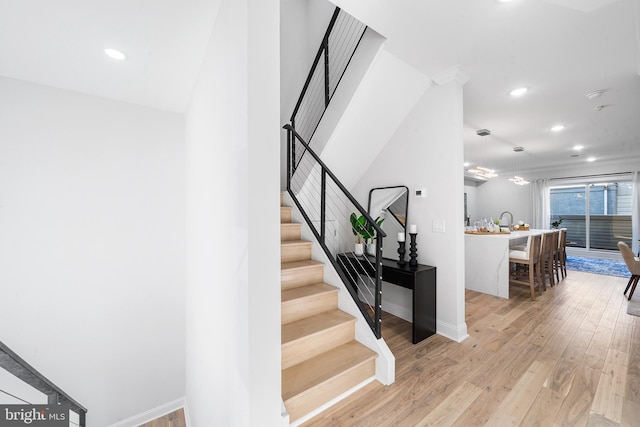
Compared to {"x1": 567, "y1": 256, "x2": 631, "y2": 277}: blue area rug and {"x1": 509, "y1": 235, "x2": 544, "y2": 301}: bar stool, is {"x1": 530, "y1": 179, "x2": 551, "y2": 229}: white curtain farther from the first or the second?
{"x1": 509, "y1": 235, "x2": 544, "y2": 301}: bar stool

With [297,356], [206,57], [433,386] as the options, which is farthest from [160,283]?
[433,386]

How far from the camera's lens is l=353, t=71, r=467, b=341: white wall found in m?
2.65

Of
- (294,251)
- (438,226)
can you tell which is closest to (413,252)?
(438,226)

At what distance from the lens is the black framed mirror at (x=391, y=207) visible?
3.12m

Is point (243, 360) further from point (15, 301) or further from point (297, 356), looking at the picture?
point (15, 301)

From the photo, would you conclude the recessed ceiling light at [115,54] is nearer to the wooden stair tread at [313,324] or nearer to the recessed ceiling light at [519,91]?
the wooden stair tread at [313,324]

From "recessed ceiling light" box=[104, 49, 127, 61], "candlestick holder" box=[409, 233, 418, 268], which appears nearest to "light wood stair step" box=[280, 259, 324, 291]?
"candlestick holder" box=[409, 233, 418, 268]

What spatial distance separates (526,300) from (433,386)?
2893 millimetres

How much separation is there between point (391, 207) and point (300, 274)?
1.54m

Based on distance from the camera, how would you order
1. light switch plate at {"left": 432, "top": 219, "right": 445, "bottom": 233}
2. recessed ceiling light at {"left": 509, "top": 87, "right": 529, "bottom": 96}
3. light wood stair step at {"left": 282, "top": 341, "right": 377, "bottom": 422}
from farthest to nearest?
1. recessed ceiling light at {"left": 509, "top": 87, "right": 529, "bottom": 96}
2. light switch plate at {"left": 432, "top": 219, "right": 445, "bottom": 233}
3. light wood stair step at {"left": 282, "top": 341, "right": 377, "bottom": 422}

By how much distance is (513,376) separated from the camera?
2.04m

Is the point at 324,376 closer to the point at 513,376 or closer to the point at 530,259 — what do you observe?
the point at 513,376

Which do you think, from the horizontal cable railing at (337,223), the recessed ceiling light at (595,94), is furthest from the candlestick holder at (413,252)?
the recessed ceiling light at (595,94)

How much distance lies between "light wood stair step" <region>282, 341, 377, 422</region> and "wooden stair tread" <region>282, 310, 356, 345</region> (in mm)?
207
